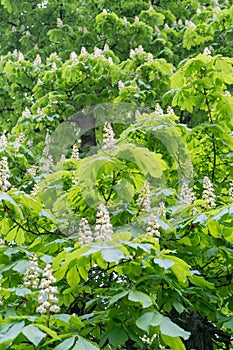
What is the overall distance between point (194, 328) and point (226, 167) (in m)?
1.42

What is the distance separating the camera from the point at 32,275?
9.08ft

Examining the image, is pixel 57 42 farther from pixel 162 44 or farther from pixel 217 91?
pixel 217 91

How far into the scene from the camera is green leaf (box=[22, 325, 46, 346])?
2.04m

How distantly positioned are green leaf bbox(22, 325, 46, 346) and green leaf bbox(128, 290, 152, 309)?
49cm

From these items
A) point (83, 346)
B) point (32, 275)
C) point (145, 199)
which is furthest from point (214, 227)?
point (83, 346)

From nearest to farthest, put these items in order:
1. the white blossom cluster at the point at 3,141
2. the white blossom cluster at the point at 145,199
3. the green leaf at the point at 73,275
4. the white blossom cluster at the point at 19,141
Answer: the green leaf at the point at 73,275 → the white blossom cluster at the point at 145,199 → the white blossom cluster at the point at 3,141 → the white blossom cluster at the point at 19,141

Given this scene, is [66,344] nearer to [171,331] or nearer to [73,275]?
[171,331]

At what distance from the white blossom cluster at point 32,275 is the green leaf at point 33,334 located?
580 millimetres

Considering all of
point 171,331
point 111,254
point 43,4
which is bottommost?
point 171,331

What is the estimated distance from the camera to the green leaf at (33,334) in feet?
6.70

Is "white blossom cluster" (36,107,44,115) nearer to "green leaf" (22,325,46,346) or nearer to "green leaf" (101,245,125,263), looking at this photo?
"green leaf" (101,245,125,263)

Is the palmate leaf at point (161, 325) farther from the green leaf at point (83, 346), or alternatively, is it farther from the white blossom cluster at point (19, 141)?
the white blossom cluster at point (19, 141)

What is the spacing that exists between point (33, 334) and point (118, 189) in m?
1.47

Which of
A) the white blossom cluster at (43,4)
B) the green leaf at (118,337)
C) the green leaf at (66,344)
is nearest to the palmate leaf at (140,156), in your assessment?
the green leaf at (118,337)
